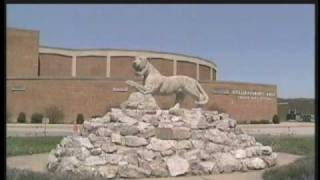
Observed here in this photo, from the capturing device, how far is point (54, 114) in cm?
1866

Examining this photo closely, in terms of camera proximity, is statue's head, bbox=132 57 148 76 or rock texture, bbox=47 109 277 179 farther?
statue's head, bbox=132 57 148 76

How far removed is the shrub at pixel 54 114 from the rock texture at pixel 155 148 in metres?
10.6

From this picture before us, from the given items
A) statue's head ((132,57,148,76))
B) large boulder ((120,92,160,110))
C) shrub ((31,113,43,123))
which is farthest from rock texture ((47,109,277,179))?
shrub ((31,113,43,123))

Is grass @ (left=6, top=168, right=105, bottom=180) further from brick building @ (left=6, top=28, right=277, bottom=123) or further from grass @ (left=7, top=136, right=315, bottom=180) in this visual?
brick building @ (left=6, top=28, right=277, bottom=123)

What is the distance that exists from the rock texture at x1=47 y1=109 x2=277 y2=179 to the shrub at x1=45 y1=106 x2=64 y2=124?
34.7 feet

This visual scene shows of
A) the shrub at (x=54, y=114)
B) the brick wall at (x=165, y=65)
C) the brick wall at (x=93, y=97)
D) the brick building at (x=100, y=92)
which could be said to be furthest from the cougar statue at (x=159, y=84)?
the brick wall at (x=93, y=97)

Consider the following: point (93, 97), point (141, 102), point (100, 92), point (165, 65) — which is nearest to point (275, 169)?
point (141, 102)

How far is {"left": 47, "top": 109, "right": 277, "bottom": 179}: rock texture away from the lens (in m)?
5.82

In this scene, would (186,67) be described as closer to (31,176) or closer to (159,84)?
(159,84)

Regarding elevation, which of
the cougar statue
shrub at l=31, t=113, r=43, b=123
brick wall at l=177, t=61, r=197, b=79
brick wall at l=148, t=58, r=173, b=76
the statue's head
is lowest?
shrub at l=31, t=113, r=43, b=123

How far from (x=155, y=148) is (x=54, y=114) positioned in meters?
13.3

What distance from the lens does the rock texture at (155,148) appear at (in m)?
5.82
